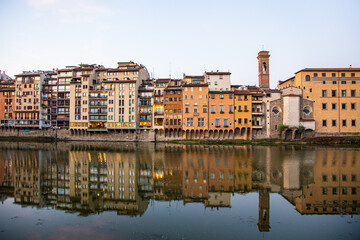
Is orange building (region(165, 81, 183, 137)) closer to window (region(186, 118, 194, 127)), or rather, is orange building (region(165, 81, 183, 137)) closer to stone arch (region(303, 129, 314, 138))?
window (region(186, 118, 194, 127))

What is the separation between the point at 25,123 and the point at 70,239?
73.0 metres

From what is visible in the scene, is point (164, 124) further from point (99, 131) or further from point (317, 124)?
point (317, 124)

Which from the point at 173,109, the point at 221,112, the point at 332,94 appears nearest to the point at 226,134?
the point at 221,112

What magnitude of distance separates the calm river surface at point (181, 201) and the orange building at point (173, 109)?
3558cm

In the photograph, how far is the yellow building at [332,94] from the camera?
6325cm

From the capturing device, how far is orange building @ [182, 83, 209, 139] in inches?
2566

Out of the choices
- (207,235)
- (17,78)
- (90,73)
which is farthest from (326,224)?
→ (17,78)

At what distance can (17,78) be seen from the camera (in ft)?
254

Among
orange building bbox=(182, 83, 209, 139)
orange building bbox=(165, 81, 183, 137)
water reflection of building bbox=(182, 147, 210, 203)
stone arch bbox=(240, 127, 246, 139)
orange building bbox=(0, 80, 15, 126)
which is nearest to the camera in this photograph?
water reflection of building bbox=(182, 147, 210, 203)

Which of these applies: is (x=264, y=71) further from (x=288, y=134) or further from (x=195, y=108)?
(x=195, y=108)

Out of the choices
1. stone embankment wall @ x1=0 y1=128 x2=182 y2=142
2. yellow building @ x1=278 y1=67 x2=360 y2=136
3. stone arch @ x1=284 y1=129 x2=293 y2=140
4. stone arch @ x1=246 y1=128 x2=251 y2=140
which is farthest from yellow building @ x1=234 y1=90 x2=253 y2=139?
stone embankment wall @ x1=0 y1=128 x2=182 y2=142

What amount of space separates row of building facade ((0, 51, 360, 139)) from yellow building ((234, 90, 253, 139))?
230mm

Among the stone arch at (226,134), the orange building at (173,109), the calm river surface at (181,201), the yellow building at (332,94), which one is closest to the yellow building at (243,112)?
the stone arch at (226,134)

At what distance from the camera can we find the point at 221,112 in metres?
64.9
